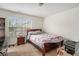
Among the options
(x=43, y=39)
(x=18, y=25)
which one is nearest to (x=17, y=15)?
(x=18, y=25)

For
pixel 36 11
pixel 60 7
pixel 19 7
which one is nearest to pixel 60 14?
pixel 60 7

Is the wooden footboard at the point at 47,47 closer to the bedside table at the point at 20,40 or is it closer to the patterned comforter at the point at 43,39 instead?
the patterned comforter at the point at 43,39

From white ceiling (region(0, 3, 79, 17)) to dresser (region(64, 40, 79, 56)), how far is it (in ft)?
1.51

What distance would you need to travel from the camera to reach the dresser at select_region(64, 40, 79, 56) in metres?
1.18

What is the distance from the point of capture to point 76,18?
1.16m

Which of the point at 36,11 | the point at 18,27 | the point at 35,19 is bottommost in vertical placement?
the point at 18,27

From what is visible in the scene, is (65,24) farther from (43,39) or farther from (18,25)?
(18,25)

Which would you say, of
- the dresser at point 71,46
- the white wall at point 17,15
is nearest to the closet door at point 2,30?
the white wall at point 17,15

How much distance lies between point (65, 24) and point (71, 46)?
313mm

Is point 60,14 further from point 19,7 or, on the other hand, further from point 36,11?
point 19,7

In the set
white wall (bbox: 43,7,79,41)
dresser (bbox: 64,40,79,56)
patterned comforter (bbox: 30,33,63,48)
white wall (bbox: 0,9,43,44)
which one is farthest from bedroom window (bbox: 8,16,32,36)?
dresser (bbox: 64,40,79,56)

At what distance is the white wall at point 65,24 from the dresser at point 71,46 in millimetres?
57

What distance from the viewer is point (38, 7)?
1.18 m

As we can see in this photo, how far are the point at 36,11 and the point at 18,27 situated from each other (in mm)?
337
